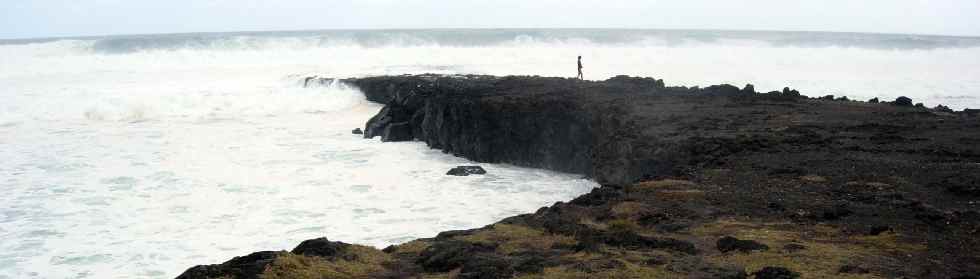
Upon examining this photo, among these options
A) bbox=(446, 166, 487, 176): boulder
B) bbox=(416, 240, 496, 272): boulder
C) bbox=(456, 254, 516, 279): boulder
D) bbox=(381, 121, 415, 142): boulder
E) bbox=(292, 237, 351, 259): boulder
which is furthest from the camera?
bbox=(381, 121, 415, 142): boulder

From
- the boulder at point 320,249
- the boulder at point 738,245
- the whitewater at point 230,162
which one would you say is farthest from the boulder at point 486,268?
the whitewater at point 230,162

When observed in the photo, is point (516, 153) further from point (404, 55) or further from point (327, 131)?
point (404, 55)

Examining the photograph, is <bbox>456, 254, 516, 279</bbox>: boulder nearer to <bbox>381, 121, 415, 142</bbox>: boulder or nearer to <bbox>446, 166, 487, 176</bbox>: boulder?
<bbox>446, 166, 487, 176</bbox>: boulder

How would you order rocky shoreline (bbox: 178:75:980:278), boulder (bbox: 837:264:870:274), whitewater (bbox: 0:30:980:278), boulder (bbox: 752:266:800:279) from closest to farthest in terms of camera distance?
1. boulder (bbox: 752:266:800:279)
2. boulder (bbox: 837:264:870:274)
3. rocky shoreline (bbox: 178:75:980:278)
4. whitewater (bbox: 0:30:980:278)

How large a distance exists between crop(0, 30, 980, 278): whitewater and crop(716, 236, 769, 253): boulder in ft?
19.3

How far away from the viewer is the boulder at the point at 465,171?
18.2 m

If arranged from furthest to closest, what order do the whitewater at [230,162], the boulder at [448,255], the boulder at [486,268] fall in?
the whitewater at [230,162] < the boulder at [448,255] < the boulder at [486,268]

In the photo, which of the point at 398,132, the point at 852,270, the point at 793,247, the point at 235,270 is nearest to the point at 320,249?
the point at 235,270

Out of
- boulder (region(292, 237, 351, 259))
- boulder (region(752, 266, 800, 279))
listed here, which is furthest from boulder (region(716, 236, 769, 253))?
boulder (region(292, 237, 351, 259))

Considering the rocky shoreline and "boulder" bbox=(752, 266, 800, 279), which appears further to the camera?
the rocky shoreline

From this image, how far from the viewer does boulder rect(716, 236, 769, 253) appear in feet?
25.2

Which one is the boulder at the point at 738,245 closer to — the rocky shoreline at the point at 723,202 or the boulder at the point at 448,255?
the rocky shoreline at the point at 723,202

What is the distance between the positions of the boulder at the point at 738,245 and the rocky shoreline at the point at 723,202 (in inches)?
1.2

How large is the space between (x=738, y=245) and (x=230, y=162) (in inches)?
587
